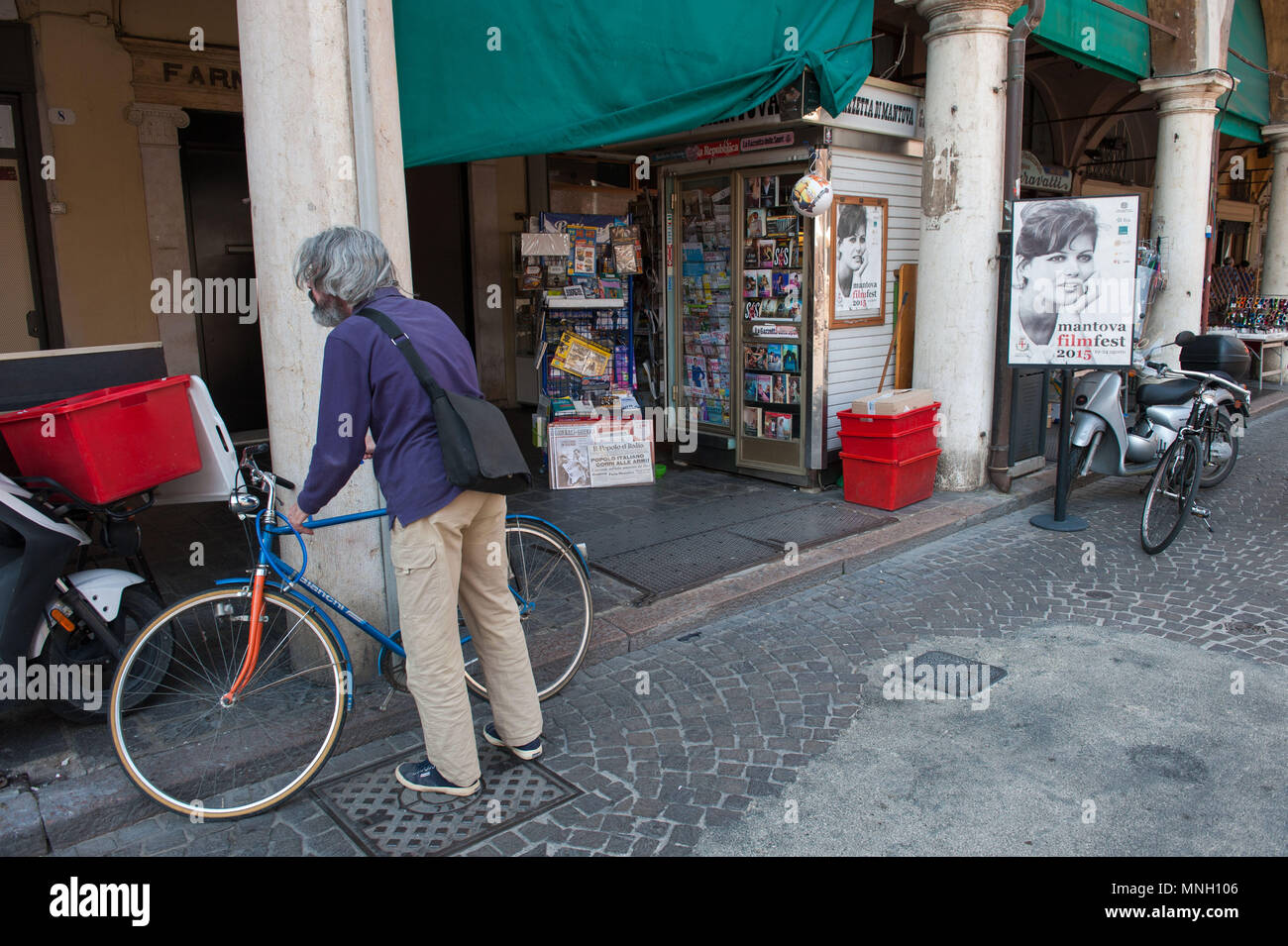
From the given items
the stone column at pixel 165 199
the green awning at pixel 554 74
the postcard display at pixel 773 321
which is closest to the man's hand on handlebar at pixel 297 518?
the green awning at pixel 554 74

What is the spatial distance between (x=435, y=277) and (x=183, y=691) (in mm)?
8013

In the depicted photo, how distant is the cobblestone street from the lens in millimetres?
3176

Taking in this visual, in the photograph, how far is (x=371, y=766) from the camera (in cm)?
360

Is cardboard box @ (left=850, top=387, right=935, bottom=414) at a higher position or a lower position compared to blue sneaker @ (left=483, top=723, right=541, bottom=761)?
higher

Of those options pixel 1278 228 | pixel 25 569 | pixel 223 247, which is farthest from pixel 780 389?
pixel 1278 228

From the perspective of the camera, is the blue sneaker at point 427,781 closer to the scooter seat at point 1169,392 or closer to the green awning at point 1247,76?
the scooter seat at point 1169,392

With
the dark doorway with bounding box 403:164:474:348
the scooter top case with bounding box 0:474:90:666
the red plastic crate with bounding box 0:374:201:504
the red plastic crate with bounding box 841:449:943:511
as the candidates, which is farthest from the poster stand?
the dark doorway with bounding box 403:164:474:348

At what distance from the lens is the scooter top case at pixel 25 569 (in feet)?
11.1

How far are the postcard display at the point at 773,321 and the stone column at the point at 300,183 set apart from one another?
380 centimetres

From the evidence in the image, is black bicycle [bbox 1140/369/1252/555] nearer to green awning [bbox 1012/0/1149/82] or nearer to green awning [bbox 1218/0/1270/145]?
green awning [bbox 1012/0/1149/82]

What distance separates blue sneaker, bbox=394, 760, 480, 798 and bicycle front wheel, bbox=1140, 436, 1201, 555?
468cm

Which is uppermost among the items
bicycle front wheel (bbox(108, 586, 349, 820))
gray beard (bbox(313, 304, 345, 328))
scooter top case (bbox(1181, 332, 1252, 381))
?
gray beard (bbox(313, 304, 345, 328))

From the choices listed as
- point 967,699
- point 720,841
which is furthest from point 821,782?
point 967,699

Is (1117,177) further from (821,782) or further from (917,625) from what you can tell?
(821,782)
